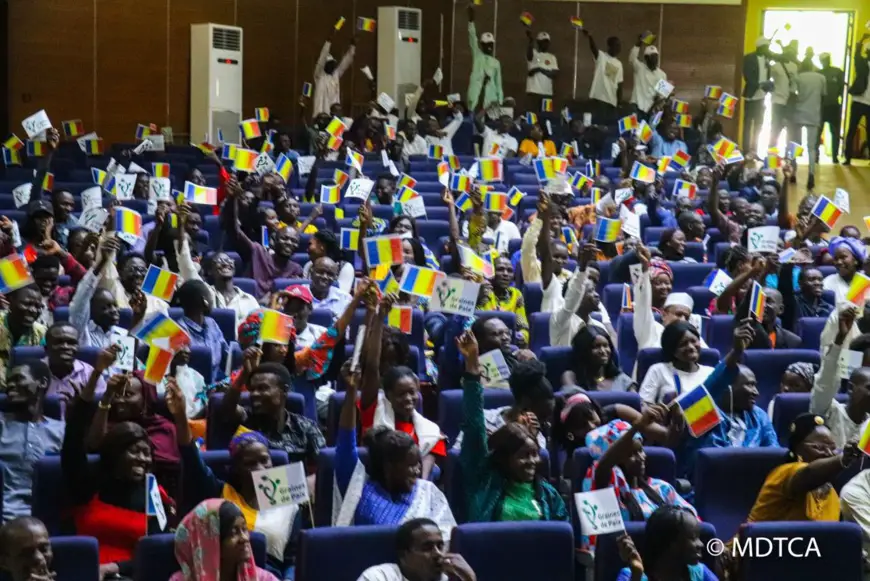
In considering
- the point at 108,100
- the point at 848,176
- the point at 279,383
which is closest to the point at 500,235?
the point at 279,383

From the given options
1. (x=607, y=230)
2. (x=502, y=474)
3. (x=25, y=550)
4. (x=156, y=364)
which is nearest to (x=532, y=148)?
(x=607, y=230)

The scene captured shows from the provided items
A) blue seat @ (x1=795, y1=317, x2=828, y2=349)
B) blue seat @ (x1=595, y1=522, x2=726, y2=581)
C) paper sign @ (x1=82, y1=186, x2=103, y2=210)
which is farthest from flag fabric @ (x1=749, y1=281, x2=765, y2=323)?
paper sign @ (x1=82, y1=186, x2=103, y2=210)

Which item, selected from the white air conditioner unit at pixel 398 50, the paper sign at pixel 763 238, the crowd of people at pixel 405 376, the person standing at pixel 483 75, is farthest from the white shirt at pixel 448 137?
the paper sign at pixel 763 238

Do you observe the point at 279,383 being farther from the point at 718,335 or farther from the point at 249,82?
the point at 249,82

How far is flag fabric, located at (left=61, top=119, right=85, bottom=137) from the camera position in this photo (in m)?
12.4

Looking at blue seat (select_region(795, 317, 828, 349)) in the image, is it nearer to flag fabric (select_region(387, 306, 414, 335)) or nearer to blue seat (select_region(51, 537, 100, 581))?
flag fabric (select_region(387, 306, 414, 335))

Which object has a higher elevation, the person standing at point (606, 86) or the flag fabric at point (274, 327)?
the person standing at point (606, 86)

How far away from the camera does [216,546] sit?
4059 mm

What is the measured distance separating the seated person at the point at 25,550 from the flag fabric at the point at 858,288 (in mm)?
4714

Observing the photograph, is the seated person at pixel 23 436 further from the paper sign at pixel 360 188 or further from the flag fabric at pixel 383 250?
the paper sign at pixel 360 188

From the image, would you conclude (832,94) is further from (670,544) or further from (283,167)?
(670,544)

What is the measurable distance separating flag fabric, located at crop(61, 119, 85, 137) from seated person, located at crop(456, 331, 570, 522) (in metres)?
8.31

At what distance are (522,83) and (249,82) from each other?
447cm

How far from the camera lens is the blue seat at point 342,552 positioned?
14.1 ft
